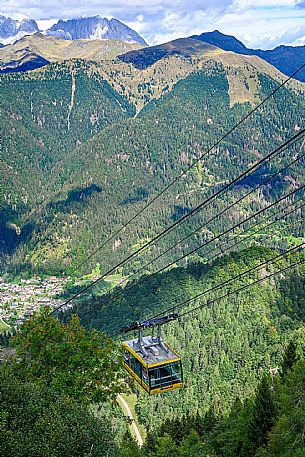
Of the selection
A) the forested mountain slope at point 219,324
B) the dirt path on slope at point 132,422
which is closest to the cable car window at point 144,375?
the forested mountain slope at point 219,324

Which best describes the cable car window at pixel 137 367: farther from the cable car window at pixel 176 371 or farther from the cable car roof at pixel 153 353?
the cable car window at pixel 176 371

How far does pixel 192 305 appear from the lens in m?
123

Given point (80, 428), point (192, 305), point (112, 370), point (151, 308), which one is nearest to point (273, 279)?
point (192, 305)

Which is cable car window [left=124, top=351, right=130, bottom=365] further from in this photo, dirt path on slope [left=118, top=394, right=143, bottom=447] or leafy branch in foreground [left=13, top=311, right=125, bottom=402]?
dirt path on slope [left=118, top=394, right=143, bottom=447]

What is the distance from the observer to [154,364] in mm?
35344

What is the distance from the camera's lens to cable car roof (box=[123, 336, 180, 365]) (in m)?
35.8

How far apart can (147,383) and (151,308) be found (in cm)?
9472

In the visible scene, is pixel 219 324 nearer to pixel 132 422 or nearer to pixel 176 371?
pixel 132 422

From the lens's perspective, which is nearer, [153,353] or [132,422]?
[153,353]

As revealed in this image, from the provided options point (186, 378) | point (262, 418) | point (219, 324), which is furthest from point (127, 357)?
point (219, 324)

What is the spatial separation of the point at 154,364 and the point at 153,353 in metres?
1.52

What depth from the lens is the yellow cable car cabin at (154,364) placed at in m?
35.2

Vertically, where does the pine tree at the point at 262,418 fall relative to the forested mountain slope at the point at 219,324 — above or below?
below

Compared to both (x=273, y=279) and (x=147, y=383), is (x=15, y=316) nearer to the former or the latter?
(x=273, y=279)
